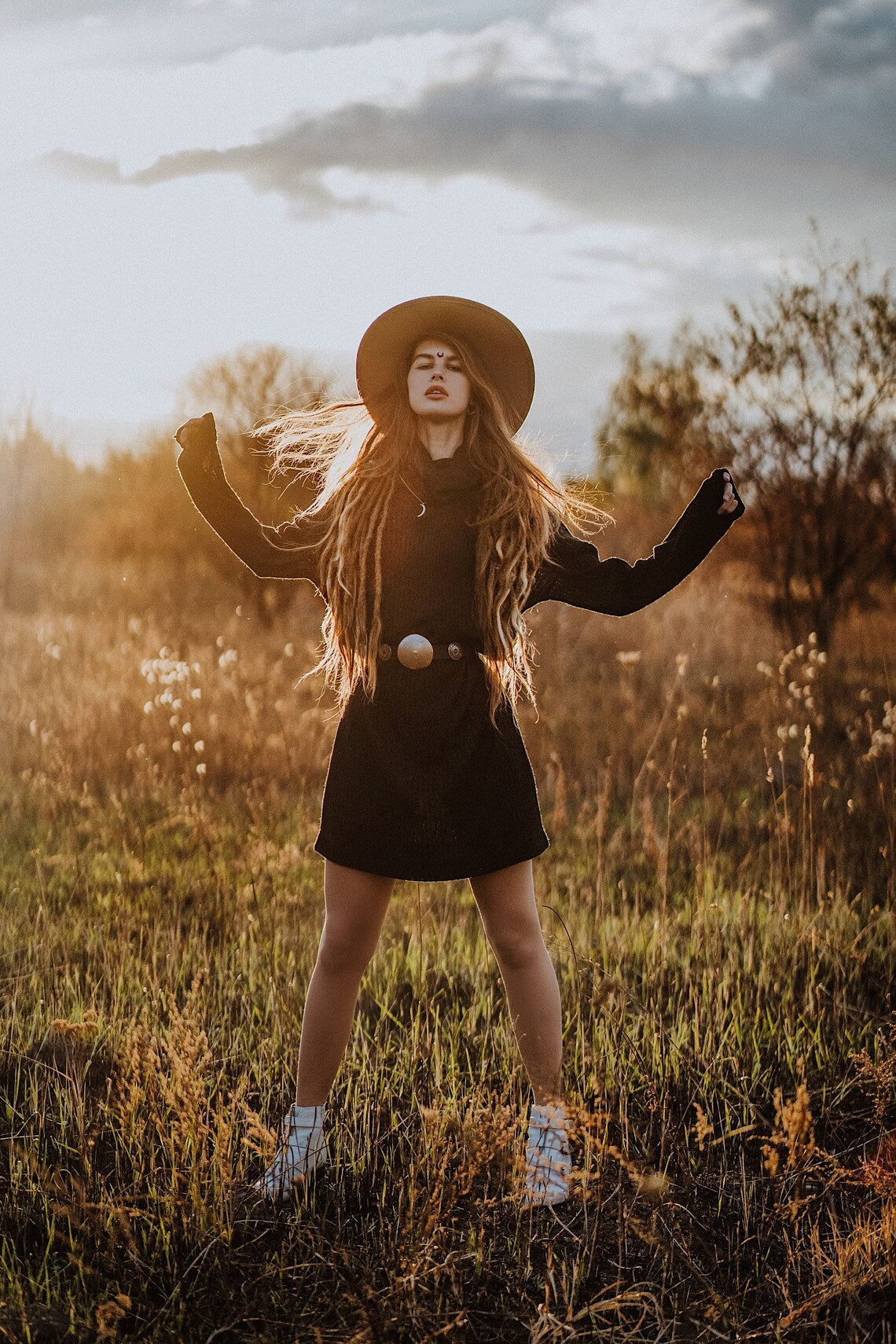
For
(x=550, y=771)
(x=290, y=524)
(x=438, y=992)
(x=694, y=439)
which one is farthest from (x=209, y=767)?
(x=694, y=439)

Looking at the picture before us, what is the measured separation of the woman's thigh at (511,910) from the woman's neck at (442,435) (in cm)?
93

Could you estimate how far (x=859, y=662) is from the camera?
29.1ft

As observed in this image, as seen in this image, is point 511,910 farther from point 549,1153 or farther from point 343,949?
point 549,1153

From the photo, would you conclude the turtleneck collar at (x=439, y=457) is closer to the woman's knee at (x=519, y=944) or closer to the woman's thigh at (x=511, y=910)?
the woman's thigh at (x=511, y=910)

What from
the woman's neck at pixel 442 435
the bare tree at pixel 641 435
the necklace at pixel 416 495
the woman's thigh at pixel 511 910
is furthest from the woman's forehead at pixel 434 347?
the bare tree at pixel 641 435

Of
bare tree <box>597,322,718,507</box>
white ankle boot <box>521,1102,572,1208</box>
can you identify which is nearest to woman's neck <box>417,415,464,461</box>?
white ankle boot <box>521,1102,572,1208</box>

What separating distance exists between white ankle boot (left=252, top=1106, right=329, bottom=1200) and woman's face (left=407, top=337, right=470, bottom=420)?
5.14ft

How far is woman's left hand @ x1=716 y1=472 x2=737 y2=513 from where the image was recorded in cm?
244

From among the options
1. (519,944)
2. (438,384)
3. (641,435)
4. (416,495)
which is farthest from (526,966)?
(641,435)

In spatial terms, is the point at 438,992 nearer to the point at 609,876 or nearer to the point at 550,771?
the point at 609,876

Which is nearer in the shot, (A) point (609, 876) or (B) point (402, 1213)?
(B) point (402, 1213)

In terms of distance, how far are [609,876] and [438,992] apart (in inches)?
47.4

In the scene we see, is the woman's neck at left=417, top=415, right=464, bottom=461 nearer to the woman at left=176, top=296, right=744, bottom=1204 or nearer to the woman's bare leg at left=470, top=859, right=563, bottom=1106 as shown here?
the woman at left=176, top=296, right=744, bottom=1204

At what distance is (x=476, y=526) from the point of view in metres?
2.41
